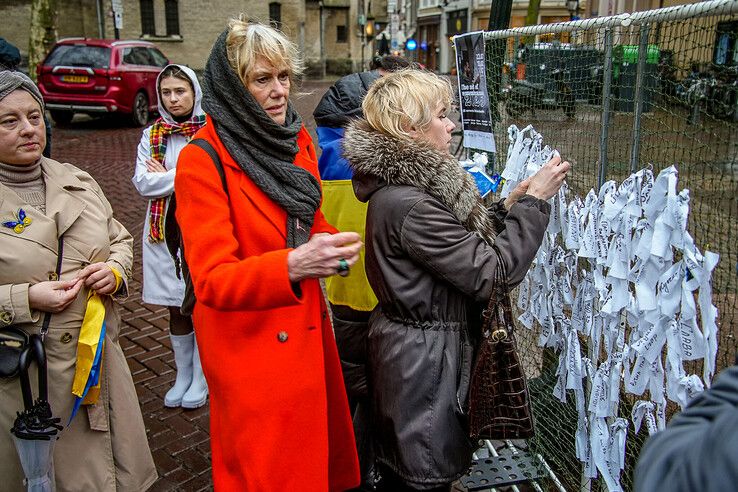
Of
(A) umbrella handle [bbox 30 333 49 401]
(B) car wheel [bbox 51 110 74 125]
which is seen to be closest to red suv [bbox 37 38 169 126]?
(B) car wheel [bbox 51 110 74 125]

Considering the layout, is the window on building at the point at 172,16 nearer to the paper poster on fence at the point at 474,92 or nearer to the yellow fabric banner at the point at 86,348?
the paper poster on fence at the point at 474,92

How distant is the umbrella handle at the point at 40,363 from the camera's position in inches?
87.7

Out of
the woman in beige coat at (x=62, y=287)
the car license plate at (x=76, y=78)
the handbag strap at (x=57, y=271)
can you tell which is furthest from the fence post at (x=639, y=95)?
the car license plate at (x=76, y=78)

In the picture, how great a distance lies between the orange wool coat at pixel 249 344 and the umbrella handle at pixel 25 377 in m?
0.58

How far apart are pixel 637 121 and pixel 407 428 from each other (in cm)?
130

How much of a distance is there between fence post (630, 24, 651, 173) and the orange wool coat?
1133mm

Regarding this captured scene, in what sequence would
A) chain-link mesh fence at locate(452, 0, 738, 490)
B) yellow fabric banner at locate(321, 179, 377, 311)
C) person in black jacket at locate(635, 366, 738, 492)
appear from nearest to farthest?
person in black jacket at locate(635, 366, 738, 492) → chain-link mesh fence at locate(452, 0, 738, 490) → yellow fabric banner at locate(321, 179, 377, 311)

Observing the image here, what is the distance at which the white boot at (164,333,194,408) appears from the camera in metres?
3.89

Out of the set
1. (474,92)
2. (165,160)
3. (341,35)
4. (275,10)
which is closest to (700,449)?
(474,92)

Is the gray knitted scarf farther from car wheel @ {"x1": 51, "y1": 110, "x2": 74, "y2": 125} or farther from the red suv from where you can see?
car wheel @ {"x1": 51, "y1": 110, "x2": 74, "y2": 125}

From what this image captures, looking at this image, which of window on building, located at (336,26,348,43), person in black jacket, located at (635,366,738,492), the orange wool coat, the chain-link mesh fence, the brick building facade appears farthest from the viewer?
window on building, located at (336,26,348,43)

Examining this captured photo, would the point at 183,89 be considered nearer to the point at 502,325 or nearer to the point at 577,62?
the point at 577,62

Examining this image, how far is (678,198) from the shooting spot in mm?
1879

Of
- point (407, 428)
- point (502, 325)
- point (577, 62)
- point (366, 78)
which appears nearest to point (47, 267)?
point (407, 428)
